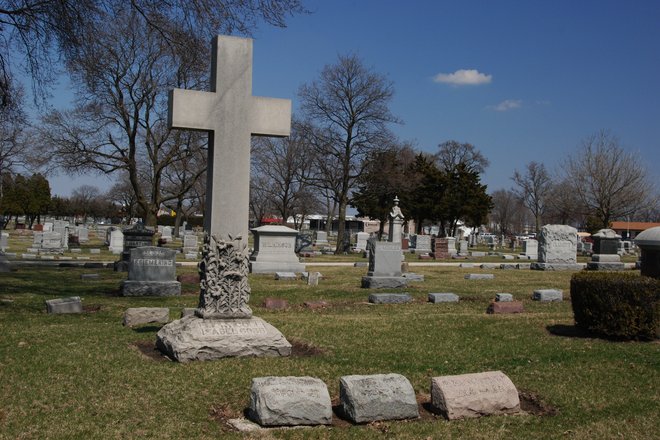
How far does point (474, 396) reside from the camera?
18.6 ft

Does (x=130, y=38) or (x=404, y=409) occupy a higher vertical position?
(x=130, y=38)

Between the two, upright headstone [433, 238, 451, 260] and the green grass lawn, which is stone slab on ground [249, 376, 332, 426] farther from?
upright headstone [433, 238, 451, 260]

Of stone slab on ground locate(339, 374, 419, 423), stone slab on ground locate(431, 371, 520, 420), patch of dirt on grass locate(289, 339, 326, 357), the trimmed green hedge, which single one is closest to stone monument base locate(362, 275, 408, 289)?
the trimmed green hedge

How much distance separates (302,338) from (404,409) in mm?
3517

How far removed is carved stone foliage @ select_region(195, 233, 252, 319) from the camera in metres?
7.71

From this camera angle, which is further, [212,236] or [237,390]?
[212,236]

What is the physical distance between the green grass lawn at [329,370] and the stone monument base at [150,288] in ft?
6.97

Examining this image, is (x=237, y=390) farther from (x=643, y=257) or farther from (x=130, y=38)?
(x=130, y=38)

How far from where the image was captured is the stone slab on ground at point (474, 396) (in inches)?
221

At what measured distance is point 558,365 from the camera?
7465 millimetres

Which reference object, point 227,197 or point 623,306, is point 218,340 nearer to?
point 227,197

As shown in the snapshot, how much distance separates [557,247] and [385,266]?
497 inches

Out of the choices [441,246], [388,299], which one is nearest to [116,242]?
[441,246]

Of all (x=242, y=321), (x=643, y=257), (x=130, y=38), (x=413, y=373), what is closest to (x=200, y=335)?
(x=242, y=321)
